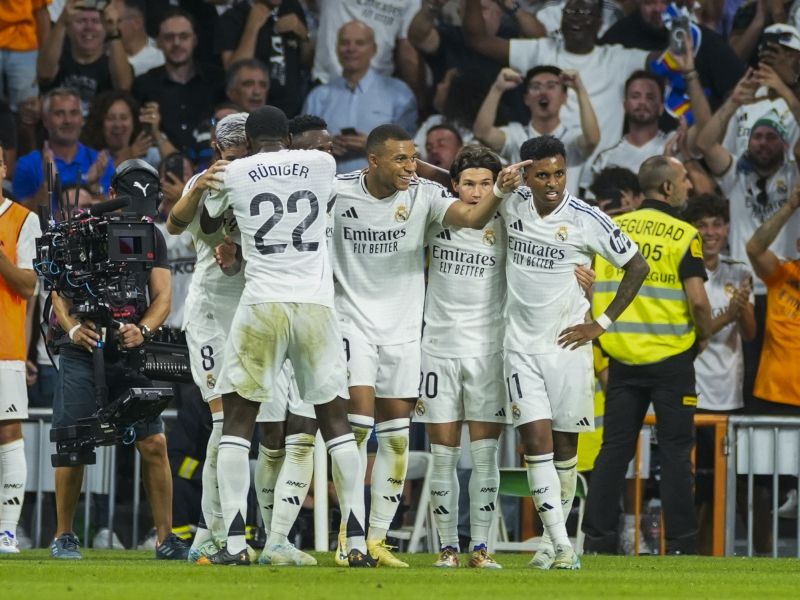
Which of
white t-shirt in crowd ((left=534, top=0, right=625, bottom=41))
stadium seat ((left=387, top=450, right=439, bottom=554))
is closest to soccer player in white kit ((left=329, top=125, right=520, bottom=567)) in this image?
stadium seat ((left=387, top=450, right=439, bottom=554))

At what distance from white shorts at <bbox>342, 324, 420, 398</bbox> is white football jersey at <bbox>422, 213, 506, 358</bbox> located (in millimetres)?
331

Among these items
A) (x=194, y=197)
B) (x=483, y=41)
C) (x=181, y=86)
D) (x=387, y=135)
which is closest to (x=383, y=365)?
(x=387, y=135)

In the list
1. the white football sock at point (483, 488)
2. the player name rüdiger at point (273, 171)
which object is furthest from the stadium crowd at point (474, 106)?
the player name rüdiger at point (273, 171)

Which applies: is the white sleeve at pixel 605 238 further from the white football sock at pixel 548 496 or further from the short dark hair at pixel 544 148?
the white football sock at pixel 548 496

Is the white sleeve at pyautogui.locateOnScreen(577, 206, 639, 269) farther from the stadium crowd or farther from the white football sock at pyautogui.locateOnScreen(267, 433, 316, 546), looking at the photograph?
the stadium crowd

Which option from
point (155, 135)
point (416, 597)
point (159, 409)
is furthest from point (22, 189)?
point (416, 597)

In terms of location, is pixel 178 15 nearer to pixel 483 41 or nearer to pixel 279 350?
pixel 483 41

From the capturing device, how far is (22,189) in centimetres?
1215

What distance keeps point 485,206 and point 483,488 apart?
1.71 meters

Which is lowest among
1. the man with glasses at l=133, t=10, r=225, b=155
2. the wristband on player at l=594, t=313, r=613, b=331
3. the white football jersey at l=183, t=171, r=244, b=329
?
the wristband on player at l=594, t=313, r=613, b=331

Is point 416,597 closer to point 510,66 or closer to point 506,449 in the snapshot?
point 506,449

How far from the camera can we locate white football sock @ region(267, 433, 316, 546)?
7598mm

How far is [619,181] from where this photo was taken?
37.3ft

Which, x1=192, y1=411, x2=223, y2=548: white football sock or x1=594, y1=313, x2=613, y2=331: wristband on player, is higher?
x1=594, y1=313, x2=613, y2=331: wristband on player
